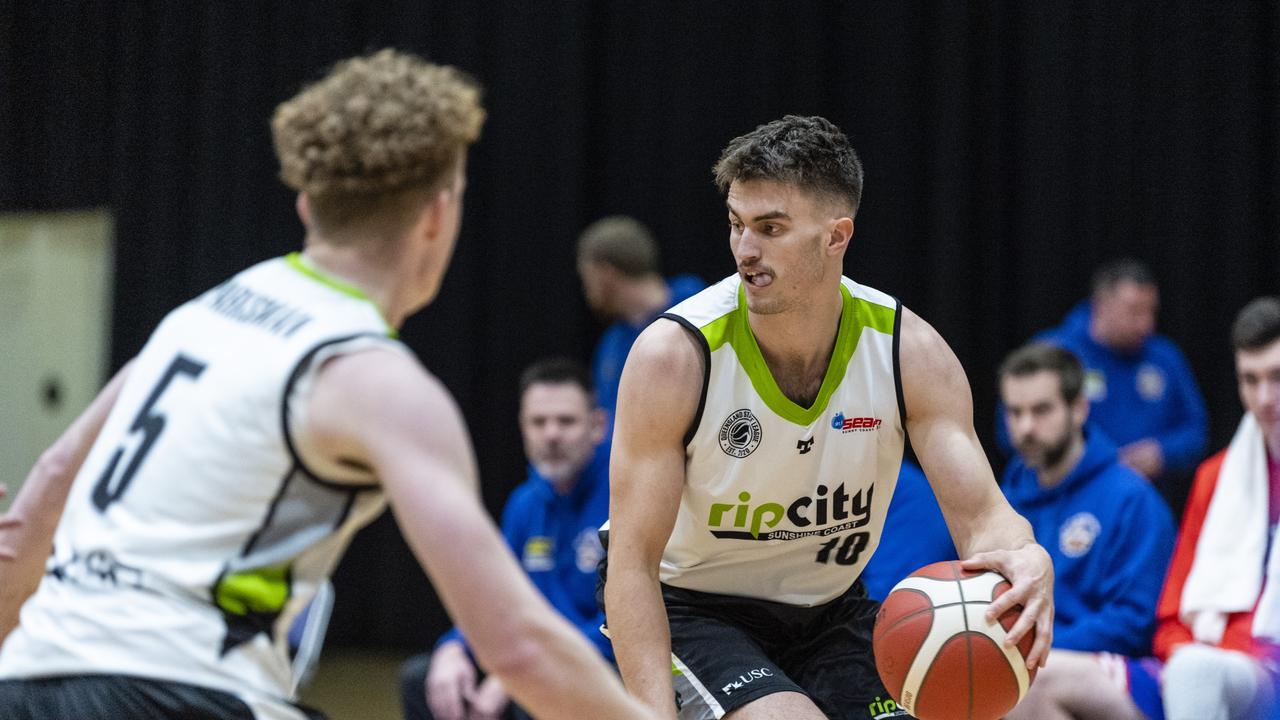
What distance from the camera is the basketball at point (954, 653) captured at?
305 centimetres

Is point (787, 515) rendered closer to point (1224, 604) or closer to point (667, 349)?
point (667, 349)

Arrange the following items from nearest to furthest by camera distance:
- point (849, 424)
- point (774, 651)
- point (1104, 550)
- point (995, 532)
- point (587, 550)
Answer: point (995, 532), point (849, 424), point (774, 651), point (1104, 550), point (587, 550)

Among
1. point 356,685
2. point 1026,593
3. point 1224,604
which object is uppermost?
point 1026,593

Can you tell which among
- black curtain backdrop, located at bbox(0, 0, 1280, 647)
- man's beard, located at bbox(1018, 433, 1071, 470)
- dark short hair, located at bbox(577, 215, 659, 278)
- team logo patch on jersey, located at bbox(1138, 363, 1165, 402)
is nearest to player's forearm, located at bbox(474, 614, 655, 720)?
man's beard, located at bbox(1018, 433, 1071, 470)

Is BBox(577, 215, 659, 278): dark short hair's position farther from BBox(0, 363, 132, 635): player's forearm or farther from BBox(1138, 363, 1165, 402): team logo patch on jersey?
BBox(0, 363, 132, 635): player's forearm

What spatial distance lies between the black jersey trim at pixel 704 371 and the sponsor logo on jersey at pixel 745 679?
54 centimetres

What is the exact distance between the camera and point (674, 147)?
8.15 m

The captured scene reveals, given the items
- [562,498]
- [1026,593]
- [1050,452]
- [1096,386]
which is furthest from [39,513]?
[1096,386]

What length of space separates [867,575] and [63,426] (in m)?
5.93

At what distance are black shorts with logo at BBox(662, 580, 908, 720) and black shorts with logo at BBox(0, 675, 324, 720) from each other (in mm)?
1476

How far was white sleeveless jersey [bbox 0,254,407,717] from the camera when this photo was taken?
2031 mm

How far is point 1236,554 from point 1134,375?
234cm

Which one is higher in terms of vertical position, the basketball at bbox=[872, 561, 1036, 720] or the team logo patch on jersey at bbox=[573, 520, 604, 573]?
the basketball at bbox=[872, 561, 1036, 720]

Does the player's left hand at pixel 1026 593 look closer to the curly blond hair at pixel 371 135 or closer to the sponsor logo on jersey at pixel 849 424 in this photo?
the sponsor logo on jersey at pixel 849 424
